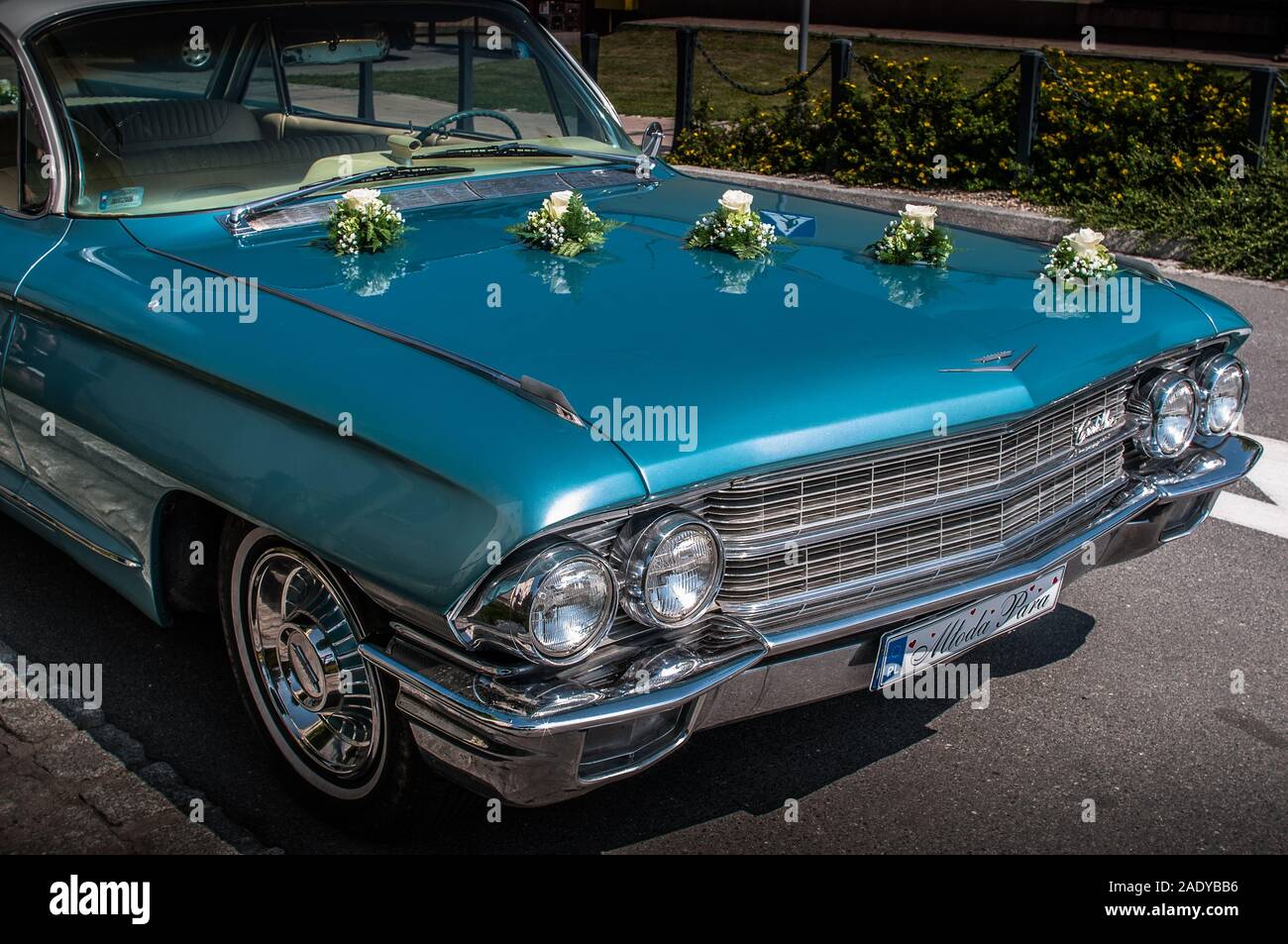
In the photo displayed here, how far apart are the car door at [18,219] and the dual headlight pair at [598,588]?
187 centimetres

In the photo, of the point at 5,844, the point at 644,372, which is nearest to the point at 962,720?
the point at 644,372

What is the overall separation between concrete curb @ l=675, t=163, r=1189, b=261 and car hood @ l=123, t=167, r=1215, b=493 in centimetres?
480

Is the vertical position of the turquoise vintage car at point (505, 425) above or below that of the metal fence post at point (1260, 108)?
below

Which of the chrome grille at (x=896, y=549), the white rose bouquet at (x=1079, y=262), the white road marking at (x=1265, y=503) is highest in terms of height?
the white rose bouquet at (x=1079, y=262)

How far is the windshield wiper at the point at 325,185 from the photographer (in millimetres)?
3656

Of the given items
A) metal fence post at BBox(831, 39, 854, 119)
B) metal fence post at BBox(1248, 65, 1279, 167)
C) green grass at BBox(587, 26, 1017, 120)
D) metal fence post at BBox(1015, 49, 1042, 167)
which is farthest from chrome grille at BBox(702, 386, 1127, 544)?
green grass at BBox(587, 26, 1017, 120)

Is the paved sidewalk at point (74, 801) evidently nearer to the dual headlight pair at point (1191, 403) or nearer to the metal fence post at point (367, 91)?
the metal fence post at point (367, 91)

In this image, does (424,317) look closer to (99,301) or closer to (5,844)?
(99,301)

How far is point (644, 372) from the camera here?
277 centimetres

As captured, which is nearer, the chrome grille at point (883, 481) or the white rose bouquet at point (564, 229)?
the chrome grille at point (883, 481)

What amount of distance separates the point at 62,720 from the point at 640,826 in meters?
1.53

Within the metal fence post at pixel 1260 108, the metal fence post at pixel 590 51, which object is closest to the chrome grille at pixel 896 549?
the metal fence post at pixel 1260 108

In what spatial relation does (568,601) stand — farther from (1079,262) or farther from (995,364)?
(1079,262)

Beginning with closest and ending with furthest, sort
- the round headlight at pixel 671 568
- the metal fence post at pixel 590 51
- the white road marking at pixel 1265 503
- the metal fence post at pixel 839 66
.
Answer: the round headlight at pixel 671 568 → the white road marking at pixel 1265 503 → the metal fence post at pixel 839 66 → the metal fence post at pixel 590 51
